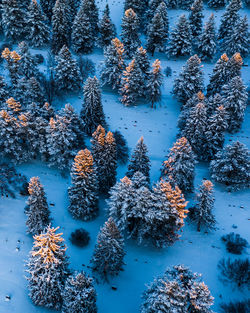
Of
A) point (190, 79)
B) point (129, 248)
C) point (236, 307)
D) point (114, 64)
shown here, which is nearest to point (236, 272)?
point (236, 307)

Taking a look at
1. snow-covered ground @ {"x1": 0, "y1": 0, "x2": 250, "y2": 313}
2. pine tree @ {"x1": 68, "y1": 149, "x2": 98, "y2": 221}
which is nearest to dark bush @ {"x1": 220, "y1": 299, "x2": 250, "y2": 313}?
snow-covered ground @ {"x1": 0, "y1": 0, "x2": 250, "y2": 313}

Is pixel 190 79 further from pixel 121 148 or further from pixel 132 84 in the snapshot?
pixel 121 148

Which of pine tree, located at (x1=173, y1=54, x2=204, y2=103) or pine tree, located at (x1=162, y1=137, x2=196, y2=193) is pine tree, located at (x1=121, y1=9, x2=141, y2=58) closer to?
pine tree, located at (x1=173, y1=54, x2=204, y2=103)

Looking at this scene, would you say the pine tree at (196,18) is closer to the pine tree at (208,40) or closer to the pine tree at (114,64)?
the pine tree at (208,40)

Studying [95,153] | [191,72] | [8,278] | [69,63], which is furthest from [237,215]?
[69,63]

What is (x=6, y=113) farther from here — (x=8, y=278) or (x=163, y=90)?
(x=163, y=90)

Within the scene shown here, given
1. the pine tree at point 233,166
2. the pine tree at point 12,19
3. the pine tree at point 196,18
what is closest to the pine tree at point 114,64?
the pine tree at point 196,18
